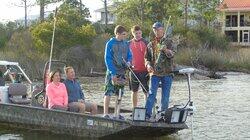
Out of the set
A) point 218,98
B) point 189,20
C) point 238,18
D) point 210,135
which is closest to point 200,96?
point 218,98

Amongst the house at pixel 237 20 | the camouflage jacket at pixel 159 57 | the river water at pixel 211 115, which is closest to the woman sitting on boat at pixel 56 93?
the river water at pixel 211 115

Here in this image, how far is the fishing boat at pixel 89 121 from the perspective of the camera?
11734 mm

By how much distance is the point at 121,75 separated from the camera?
40.5 feet

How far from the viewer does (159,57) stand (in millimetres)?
12023

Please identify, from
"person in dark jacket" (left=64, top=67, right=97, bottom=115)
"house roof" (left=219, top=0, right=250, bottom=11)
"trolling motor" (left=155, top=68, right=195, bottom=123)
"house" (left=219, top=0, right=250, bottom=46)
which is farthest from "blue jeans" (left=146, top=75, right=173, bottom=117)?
"house" (left=219, top=0, right=250, bottom=46)

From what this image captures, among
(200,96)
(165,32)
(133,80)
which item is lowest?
(200,96)

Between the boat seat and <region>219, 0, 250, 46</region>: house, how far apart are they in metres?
54.9

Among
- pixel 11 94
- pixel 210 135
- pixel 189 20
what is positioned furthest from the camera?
pixel 189 20

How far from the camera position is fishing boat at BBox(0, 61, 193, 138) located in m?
11.7

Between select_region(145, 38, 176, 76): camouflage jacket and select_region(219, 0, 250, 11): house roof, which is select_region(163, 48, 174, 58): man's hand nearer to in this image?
select_region(145, 38, 176, 76): camouflage jacket

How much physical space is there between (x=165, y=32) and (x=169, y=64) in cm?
63

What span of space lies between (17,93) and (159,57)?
4.14 metres

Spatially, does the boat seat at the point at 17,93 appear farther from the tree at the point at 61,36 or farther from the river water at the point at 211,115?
the tree at the point at 61,36

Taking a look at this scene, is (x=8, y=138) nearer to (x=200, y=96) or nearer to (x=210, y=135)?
(x=210, y=135)
